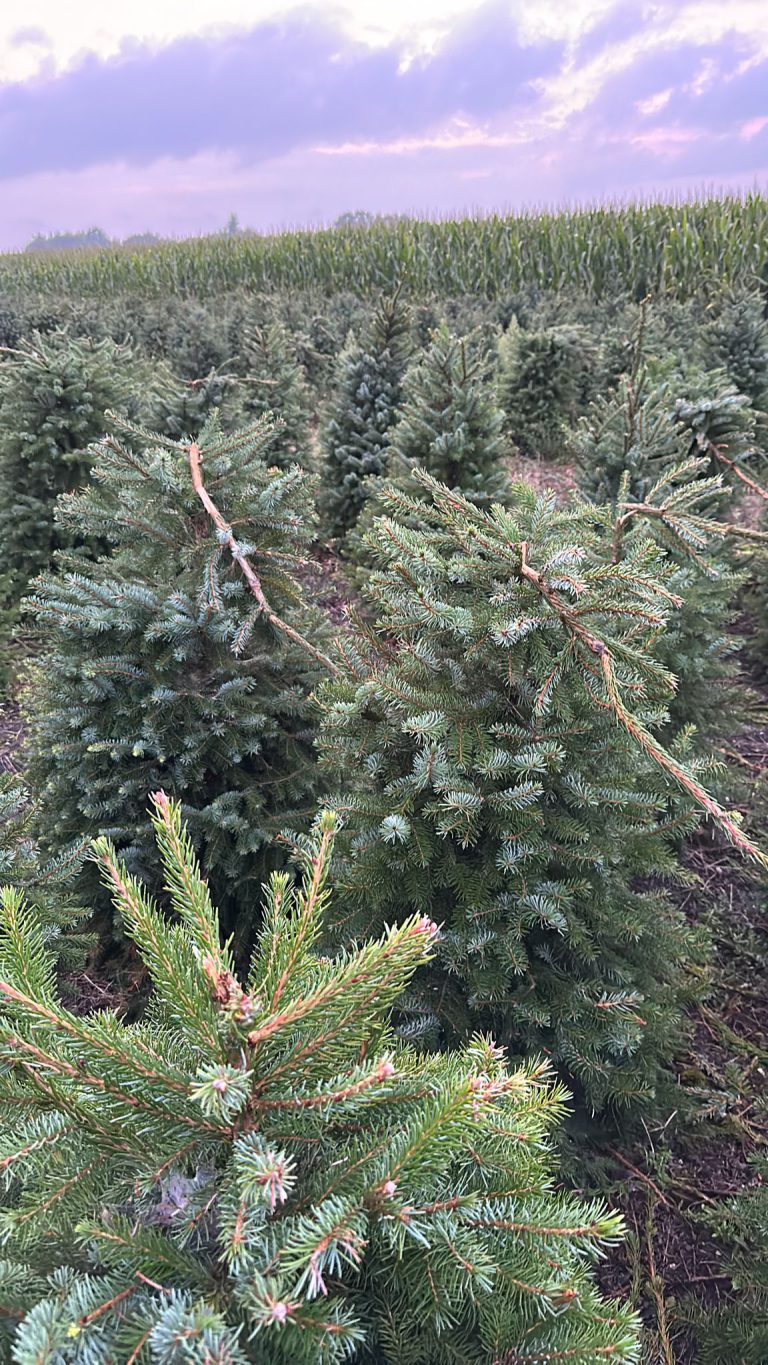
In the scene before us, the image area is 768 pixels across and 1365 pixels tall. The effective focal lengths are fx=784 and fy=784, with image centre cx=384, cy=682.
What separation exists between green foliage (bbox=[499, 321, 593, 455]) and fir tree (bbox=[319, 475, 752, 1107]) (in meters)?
7.69

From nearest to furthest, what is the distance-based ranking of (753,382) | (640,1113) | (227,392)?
1. (640,1113)
2. (227,392)
3. (753,382)

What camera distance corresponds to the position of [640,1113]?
7.91 ft

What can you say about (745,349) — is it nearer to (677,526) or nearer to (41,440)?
(41,440)

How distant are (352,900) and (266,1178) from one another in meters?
1.35

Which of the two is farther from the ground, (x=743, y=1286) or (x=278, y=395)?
(x=278, y=395)

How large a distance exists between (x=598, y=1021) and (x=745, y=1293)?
779mm

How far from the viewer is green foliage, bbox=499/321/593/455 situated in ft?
30.4

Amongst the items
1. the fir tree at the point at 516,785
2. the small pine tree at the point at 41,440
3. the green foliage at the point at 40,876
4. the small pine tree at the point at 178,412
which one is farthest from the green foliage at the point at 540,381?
the green foliage at the point at 40,876

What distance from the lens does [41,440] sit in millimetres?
5055

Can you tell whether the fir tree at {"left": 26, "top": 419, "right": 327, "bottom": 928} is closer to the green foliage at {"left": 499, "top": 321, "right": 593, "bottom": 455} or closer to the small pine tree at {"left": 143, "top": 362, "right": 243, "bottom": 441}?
the small pine tree at {"left": 143, "top": 362, "right": 243, "bottom": 441}

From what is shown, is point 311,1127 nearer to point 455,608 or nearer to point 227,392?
point 455,608

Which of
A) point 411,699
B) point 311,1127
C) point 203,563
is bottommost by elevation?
point 311,1127

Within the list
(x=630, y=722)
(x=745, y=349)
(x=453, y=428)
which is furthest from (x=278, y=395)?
(x=630, y=722)

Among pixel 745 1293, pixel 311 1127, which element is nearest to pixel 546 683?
pixel 311 1127
